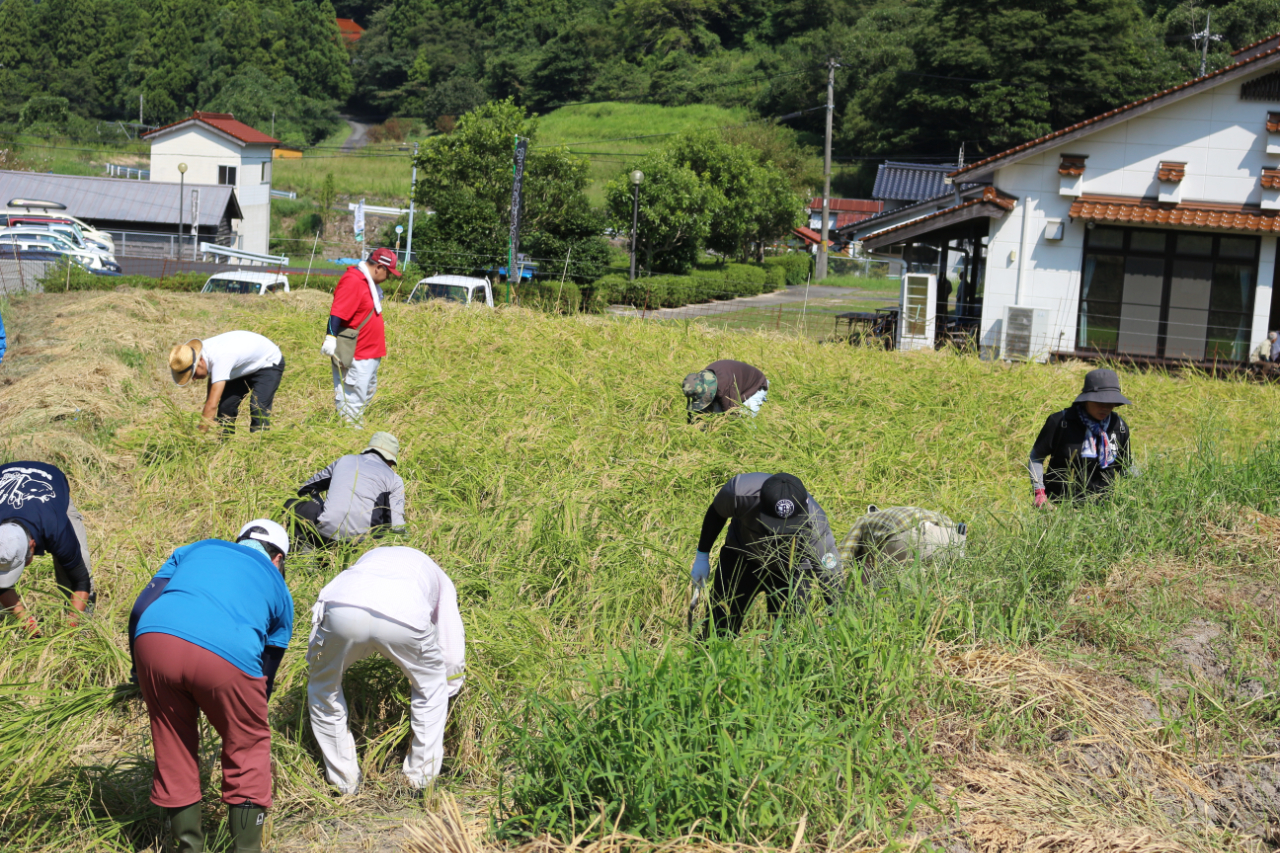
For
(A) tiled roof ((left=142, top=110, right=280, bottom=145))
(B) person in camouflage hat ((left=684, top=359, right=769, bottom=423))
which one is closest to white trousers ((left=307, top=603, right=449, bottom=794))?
(B) person in camouflage hat ((left=684, top=359, right=769, bottom=423))

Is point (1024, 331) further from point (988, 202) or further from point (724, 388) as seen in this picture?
point (724, 388)

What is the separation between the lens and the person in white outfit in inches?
140

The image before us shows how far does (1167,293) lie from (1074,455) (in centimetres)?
1156

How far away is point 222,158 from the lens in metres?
42.6

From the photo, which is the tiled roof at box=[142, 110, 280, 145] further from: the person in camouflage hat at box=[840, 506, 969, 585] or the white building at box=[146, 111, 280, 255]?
the person in camouflage hat at box=[840, 506, 969, 585]

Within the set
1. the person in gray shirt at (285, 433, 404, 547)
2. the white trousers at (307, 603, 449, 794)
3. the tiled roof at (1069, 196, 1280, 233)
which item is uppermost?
the tiled roof at (1069, 196, 1280, 233)

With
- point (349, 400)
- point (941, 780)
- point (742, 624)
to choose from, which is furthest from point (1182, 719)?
point (349, 400)

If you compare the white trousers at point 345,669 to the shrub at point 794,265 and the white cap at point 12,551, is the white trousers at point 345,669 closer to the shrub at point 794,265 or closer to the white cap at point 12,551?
the white cap at point 12,551

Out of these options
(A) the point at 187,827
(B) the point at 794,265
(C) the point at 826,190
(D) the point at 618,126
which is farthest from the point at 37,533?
(D) the point at 618,126

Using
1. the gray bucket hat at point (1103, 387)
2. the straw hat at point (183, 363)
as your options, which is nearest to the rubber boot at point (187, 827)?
the straw hat at point (183, 363)

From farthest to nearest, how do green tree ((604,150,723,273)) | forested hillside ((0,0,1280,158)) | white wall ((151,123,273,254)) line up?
forested hillside ((0,0,1280,158)), white wall ((151,123,273,254)), green tree ((604,150,723,273))

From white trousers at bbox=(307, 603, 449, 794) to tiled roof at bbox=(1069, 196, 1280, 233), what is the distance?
1452 cm

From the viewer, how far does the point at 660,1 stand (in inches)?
3071

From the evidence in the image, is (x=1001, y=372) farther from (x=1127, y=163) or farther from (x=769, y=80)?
(x=769, y=80)
